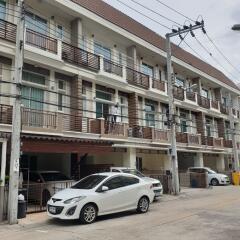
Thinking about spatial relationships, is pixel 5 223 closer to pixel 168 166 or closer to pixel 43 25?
pixel 43 25

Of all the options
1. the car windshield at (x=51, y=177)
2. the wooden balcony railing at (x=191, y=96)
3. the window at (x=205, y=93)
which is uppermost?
the window at (x=205, y=93)

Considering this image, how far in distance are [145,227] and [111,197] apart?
235 centimetres

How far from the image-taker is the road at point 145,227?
10047 mm

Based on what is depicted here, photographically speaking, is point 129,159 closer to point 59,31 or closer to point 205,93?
point 59,31

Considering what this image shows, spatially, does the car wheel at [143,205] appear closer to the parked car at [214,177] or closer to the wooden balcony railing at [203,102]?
the parked car at [214,177]

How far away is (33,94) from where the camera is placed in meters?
18.9

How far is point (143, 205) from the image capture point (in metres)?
14.5

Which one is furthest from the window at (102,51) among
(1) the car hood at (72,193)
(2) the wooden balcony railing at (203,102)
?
(2) the wooden balcony railing at (203,102)

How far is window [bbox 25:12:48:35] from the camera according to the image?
754 inches

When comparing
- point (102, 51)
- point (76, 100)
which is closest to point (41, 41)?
point (76, 100)

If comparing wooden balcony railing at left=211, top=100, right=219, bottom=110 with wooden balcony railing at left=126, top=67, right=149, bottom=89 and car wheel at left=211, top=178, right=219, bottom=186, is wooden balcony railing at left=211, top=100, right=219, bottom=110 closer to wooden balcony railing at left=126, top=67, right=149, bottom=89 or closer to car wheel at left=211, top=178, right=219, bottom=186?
car wheel at left=211, top=178, right=219, bottom=186

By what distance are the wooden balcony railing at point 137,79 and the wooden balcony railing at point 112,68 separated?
3.37 feet

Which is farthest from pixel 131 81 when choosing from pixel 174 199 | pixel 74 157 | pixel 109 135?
pixel 174 199

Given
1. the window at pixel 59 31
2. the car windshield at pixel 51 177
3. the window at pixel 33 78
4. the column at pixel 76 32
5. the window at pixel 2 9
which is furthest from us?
the column at pixel 76 32
